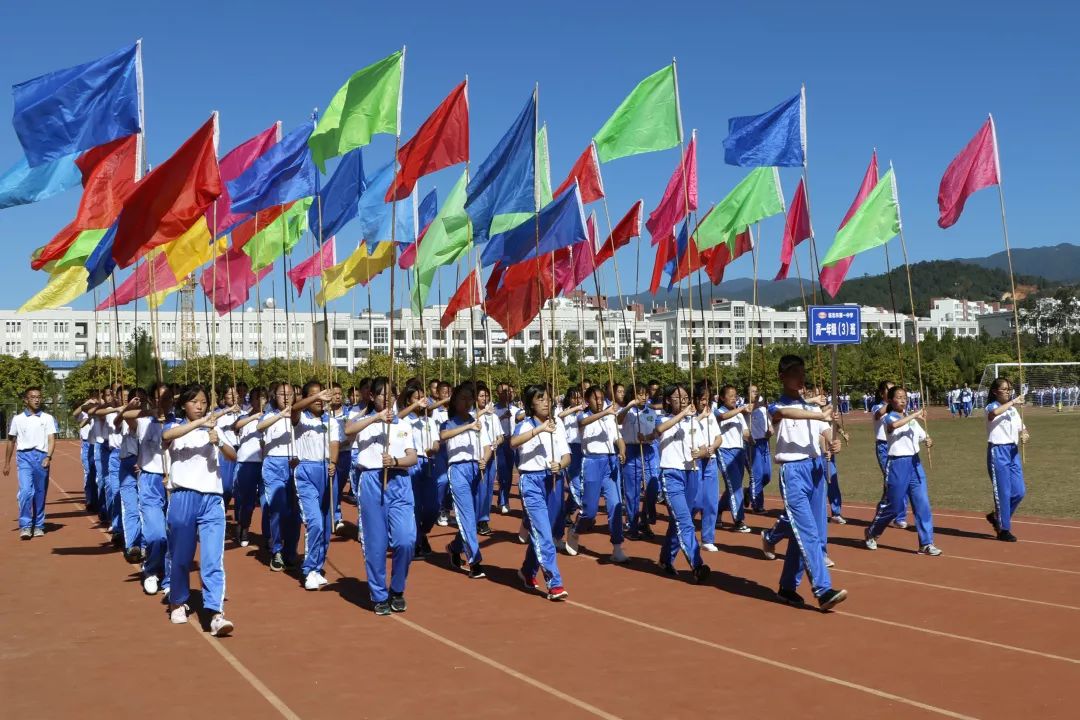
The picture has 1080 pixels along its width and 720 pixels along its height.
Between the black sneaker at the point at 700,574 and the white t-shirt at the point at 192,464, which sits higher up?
the white t-shirt at the point at 192,464

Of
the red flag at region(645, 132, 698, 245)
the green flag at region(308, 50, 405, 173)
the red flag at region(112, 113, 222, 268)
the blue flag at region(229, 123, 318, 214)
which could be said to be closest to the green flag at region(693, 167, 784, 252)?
the red flag at region(645, 132, 698, 245)

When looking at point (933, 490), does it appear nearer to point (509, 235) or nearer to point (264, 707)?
point (509, 235)

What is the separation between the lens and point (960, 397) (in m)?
55.9

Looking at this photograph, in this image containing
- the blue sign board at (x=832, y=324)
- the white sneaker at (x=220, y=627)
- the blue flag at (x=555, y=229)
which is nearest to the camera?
the white sneaker at (x=220, y=627)

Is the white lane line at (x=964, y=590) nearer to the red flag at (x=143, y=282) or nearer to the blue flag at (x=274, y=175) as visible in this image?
the blue flag at (x=274, y=175)

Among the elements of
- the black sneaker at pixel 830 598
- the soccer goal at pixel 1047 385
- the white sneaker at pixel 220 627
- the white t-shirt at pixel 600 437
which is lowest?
the soccer goal at pixel 1047 385

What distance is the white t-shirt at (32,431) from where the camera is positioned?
1387 cm

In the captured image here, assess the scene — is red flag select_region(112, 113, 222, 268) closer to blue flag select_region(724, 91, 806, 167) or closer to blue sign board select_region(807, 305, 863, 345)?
blue flag select_region(724, 91, 806, 167)

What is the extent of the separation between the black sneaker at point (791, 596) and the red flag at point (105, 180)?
9.19m

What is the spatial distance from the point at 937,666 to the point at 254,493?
8.58m

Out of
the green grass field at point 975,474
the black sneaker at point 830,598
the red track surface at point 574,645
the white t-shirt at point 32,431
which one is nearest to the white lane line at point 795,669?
the red track surface at point 574,645

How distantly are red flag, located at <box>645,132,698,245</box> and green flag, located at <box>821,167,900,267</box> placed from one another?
89.8 inches

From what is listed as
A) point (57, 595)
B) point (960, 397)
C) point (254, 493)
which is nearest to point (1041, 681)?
point (57, 595)

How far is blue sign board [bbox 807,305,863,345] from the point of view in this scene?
2044cm
